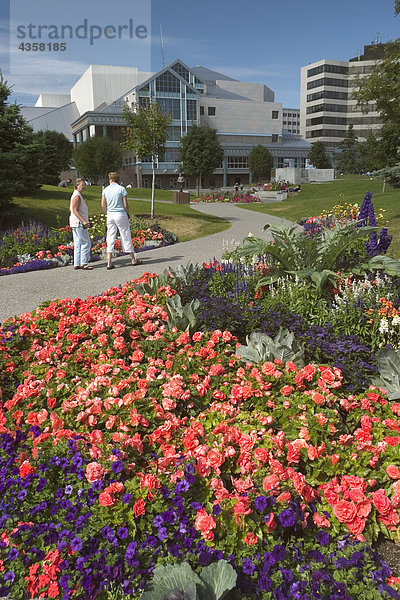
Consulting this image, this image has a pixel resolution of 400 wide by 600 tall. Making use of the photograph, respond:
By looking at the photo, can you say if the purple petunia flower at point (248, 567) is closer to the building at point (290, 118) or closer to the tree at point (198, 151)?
the tree at point (198, 151)

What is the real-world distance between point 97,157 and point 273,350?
159ft

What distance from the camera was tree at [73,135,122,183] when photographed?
160 ft

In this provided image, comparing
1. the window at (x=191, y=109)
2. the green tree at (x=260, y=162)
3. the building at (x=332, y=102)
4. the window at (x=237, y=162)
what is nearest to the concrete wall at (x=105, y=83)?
the window at (x=191, y=109)

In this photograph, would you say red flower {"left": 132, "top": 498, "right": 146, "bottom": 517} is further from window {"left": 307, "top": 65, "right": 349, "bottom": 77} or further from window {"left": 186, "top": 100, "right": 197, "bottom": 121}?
window {"left": 307, "top": 65, "right": 349, "bottom": 77}

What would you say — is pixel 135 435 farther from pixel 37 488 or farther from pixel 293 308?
pixel 293 308

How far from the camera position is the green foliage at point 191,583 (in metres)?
1.99

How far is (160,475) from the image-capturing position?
9.47ft

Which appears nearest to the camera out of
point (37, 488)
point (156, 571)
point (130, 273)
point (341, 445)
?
point (156, 571)

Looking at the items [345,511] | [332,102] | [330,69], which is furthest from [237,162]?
[345,511]

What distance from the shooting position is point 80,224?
969 centimetres

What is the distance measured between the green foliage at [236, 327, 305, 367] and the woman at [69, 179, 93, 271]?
614 cm

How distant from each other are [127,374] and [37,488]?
1448 mm

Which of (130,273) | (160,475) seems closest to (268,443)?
(160,475)

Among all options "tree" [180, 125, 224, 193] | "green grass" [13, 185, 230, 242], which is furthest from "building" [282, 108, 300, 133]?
"green grass" [13, 185, 230, 242]
